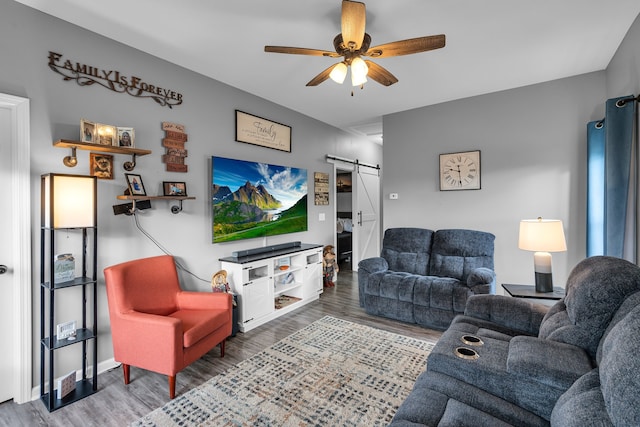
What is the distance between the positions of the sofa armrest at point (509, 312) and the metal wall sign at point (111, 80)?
3.23m

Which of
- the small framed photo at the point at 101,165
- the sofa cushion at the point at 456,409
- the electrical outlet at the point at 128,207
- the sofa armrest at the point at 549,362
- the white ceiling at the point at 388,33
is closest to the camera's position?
the sofa cushion at the point at 456,409

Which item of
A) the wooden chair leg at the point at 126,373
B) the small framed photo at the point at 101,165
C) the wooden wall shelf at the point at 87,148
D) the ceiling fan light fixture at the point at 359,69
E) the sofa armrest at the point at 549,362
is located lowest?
the wooden chair leg at the point at 126,373

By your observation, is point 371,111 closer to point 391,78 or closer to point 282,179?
point 282,179

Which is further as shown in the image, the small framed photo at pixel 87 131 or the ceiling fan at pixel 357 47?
the small framed photo at pixel 87 131

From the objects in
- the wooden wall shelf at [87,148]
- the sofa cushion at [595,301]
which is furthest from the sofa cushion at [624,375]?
the wooden wall shelf at [87,148]

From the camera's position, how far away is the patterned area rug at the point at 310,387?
6.18ft

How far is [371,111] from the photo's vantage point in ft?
14.8

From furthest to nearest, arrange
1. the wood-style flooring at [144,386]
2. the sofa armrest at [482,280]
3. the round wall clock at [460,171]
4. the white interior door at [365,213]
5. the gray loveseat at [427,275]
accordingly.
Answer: the white interior door at [365,213], the round wall clock at [460,171], the gray loveseat at [427,275], the sofa armrest at [482,280], the wood-style flooring at [144,386]

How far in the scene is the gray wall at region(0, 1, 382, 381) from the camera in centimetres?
211

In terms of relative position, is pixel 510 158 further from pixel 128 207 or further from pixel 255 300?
pixel 128 207

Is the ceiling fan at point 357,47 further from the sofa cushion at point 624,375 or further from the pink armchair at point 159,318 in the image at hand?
the pink armchair at point 159,318

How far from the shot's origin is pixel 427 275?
12.2ft

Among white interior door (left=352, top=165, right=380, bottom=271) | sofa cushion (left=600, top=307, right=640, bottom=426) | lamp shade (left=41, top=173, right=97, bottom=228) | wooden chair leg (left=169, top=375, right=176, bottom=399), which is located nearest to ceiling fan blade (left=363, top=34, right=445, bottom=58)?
sofa cushion (left=600, top=307, right=640, bottom=426)

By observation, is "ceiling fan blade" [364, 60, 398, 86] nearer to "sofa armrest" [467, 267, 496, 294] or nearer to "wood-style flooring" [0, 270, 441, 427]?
"sofa armrest" [467, 267, 496, 294]
